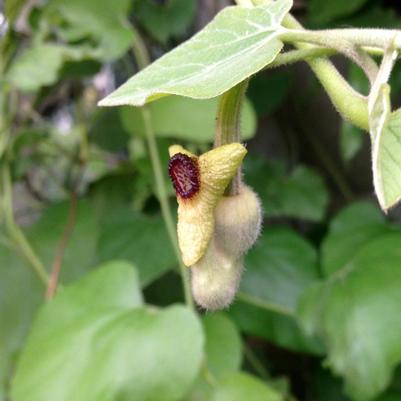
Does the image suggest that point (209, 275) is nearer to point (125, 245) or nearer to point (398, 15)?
point (125, 245)

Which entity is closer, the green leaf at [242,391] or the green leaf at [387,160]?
the green leaf at [387,160]

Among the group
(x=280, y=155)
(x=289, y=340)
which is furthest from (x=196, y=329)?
(x=280, y=155)

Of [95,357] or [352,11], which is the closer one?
[95,357]

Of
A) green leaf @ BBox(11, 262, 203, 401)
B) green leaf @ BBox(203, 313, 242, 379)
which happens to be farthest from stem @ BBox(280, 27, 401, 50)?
green leaf @ BBox(203, 313, 242, 379)

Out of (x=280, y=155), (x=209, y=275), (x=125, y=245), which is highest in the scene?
(x=209, y=275)

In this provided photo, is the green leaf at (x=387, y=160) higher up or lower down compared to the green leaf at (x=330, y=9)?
higher up

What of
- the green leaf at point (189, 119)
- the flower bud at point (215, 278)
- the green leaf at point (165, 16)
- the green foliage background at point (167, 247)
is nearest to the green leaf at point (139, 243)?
the green foliage background at point (167, 247)

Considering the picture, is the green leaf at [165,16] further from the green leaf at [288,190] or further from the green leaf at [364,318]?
the green leaf at [364,318]

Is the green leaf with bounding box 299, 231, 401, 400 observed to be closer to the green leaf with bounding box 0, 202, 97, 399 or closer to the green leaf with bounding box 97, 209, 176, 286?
the green leaf with bounding box 97, 209, 176, 286
